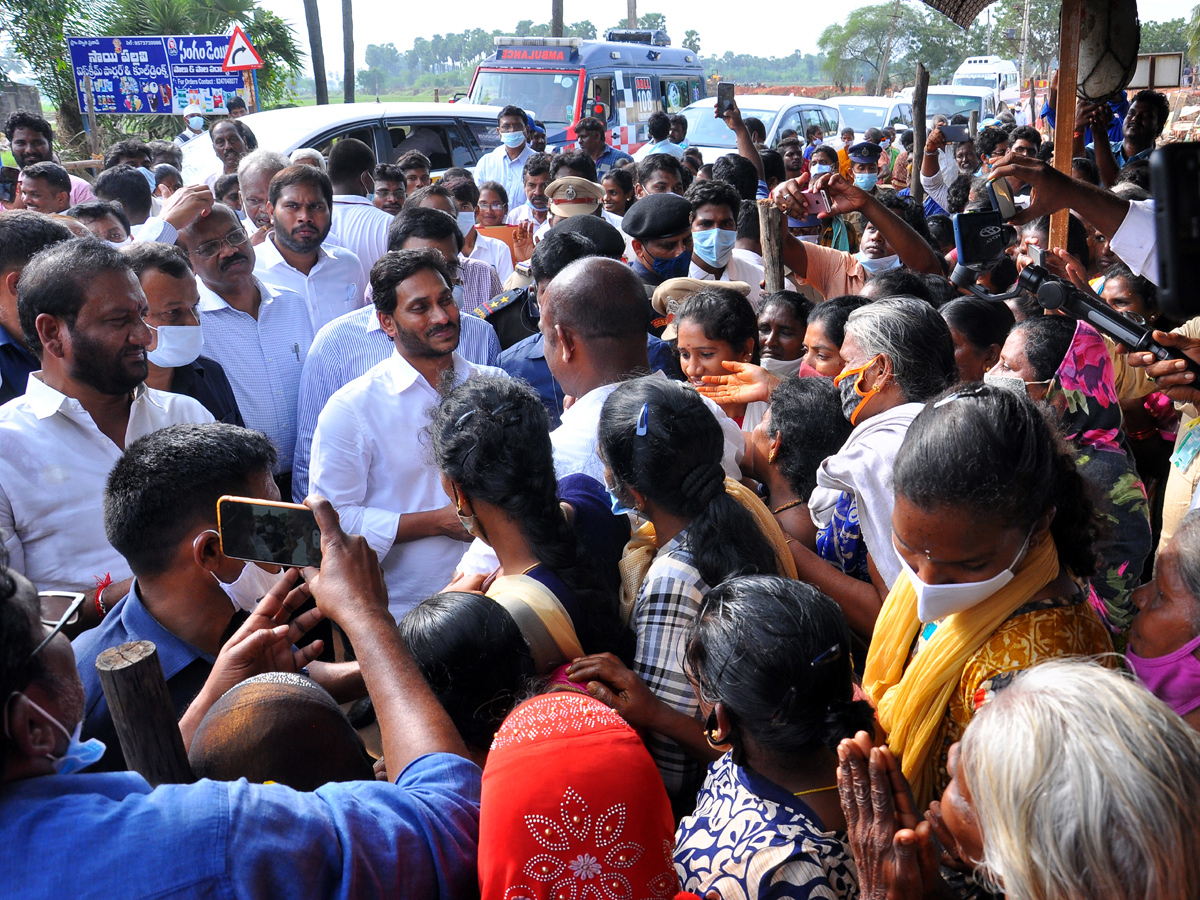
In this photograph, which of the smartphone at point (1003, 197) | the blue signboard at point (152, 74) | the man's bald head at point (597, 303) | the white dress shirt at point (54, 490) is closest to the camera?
the white dress shirt at point (54, 490)

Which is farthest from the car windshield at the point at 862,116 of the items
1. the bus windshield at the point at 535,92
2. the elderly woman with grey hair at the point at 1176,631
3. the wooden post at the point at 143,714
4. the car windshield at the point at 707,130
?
the wooden post at the point at 143,714

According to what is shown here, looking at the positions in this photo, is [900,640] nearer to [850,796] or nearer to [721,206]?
[850,796]

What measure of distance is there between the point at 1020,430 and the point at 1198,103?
102 ft

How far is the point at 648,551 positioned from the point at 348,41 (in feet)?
86.6

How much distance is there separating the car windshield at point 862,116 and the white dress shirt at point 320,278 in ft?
59.9

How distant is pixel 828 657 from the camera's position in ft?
5.45

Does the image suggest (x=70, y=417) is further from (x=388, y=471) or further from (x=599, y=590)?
(x=599, y=590)

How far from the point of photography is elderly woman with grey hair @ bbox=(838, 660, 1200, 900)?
1.08m

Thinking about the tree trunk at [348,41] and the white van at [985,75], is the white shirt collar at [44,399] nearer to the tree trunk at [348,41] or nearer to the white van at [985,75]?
the tree trunk at [348,41]

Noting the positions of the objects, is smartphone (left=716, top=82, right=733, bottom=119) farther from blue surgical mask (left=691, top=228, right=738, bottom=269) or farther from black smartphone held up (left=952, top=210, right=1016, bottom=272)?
black smartphone held up (left=952, top=210, right=1016, bottom=272)

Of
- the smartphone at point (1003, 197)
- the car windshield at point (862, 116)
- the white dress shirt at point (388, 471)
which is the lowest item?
the white dress shirt at point (388, 471)

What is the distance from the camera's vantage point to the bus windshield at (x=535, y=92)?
14328 millimetres

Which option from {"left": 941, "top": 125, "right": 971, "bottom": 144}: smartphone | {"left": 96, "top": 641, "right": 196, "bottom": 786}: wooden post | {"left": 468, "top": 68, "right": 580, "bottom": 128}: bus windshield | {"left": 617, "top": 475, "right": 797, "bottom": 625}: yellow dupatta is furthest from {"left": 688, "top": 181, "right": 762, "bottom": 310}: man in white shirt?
{"left": 468, "top": 68, "right": 580, "bottom": 128}: bus windshield

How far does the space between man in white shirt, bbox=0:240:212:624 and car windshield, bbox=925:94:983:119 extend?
22037 millimetres
